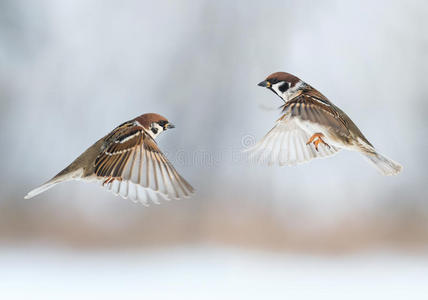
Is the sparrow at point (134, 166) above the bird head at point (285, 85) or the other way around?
the other way around

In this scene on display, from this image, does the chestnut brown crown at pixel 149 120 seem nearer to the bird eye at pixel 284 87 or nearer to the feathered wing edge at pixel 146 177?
the feathered wing edge at pixel 146 177

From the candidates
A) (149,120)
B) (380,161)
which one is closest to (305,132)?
(380,161)

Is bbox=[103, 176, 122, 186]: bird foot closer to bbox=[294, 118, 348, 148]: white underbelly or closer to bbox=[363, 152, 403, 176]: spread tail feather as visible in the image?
bbox=[294, 118, 348, 148]: white underbelly

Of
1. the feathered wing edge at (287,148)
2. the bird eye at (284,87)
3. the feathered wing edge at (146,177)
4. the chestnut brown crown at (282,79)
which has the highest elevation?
the chestnut brown crown at (282,79)

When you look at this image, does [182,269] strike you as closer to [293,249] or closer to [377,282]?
[293,249]

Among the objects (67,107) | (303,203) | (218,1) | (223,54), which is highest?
(218,1)

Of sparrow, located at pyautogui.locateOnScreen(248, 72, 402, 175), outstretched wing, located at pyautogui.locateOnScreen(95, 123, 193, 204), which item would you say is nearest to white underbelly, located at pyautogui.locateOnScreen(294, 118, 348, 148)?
sparrow, located at pyautogui.locateOnScreen(248, 72, 402, 175)

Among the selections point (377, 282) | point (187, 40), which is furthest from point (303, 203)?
point (187, 40)

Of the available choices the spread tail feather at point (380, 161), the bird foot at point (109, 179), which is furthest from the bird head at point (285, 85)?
the bird foot at point (109, 179)
